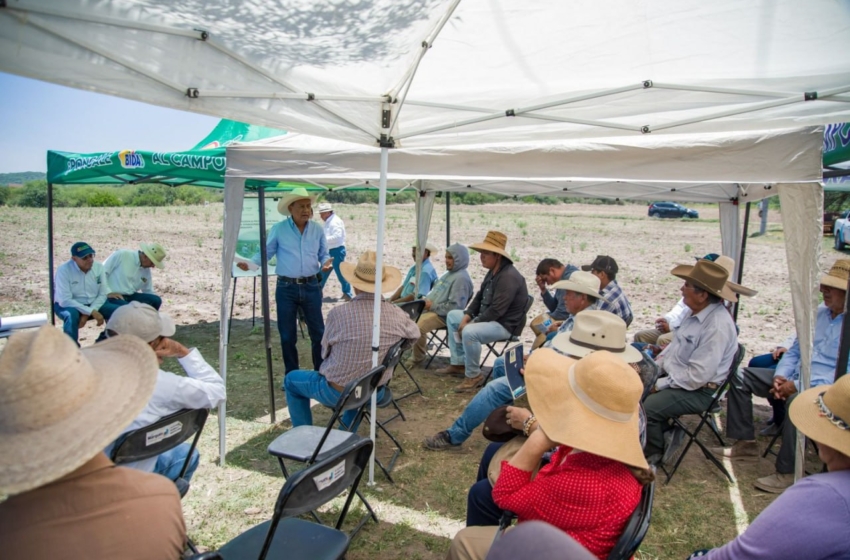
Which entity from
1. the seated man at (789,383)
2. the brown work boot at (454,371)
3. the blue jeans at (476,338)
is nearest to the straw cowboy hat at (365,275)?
the blue jeans at (476,338)

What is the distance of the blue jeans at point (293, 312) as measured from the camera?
17.3 feet

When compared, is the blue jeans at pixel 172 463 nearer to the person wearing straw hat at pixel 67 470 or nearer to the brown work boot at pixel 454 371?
the person wearing straw hat at pixel 67 470

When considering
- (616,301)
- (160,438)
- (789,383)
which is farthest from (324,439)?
(789,383)

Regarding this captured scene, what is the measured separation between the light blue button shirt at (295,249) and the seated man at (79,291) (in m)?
2.11

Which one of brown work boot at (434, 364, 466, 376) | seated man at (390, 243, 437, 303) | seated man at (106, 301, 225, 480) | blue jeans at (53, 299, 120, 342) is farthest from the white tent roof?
blue jeans at (53, 299, 120, 342)

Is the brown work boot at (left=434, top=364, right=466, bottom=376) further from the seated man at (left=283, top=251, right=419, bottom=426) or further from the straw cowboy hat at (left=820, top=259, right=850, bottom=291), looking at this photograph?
the straw cowboy hat at (left=820, top=259, right=850, bottom=291)

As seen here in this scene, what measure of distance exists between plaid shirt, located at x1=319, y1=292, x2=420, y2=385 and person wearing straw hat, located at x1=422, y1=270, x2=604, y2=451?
2.69 ft

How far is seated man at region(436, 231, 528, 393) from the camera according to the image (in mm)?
5562

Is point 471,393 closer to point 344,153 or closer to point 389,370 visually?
point 389,370

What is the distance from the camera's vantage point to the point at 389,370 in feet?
12.8

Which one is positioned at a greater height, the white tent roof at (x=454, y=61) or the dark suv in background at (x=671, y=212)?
the dark suv in background at (x=671, y=212)

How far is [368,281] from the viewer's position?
3867 mm

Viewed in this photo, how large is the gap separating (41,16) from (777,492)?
195 inches

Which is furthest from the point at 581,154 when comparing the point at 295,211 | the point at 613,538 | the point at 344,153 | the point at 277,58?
the point at 295,211
